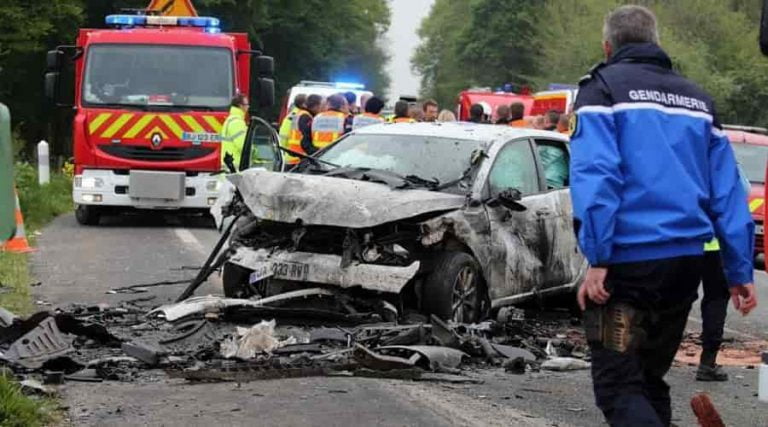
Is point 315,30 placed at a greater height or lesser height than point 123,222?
greater

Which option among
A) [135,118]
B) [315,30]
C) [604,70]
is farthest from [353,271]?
[315,30]

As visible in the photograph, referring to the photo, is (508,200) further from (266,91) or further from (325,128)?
(266,91)

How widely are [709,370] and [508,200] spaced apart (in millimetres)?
2110

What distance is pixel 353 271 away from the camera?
8672mm

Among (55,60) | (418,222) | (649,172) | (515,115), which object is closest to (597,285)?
(649,172)

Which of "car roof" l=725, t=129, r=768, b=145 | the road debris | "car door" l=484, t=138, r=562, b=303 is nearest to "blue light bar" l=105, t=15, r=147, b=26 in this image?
"car roof" l=725, t=129, r=768, b=145

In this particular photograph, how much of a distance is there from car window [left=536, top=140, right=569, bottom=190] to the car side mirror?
3.26 ft

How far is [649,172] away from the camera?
183 inches

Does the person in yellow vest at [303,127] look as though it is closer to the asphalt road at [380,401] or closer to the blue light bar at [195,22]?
the blue light bar at [195,22]

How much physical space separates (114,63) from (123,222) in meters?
2.56

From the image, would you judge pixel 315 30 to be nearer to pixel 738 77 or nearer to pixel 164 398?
pixel 738 77

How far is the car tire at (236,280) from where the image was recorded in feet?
31.3

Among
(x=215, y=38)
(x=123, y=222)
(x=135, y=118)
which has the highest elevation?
(x=215, y=38)

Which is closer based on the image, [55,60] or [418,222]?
[418,222]
